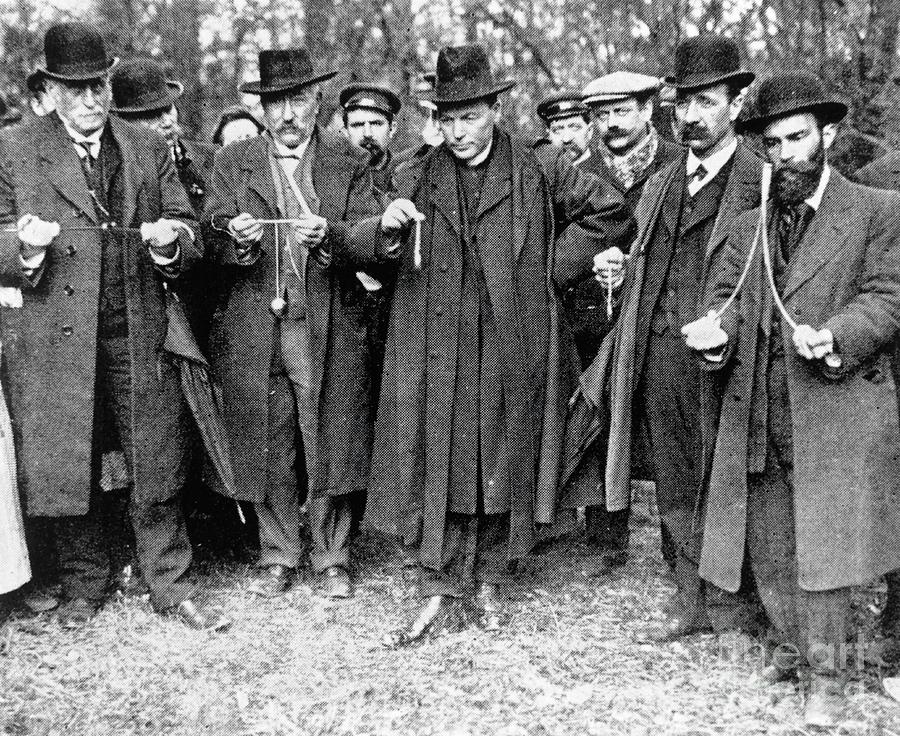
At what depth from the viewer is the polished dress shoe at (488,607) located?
4883 millimetres

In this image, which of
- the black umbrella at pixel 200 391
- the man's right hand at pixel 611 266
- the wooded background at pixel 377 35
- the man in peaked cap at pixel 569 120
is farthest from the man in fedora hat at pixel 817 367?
the wooded background at pixel 377 35

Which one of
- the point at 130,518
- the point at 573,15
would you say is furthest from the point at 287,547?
the point at 573,15

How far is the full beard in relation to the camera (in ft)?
12.7

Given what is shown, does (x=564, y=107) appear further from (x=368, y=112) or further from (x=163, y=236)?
(x=163, y=236)

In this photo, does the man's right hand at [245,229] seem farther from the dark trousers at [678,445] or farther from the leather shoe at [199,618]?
the dark trousers at [678,445]

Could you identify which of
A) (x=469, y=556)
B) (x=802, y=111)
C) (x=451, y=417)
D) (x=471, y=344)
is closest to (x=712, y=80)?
(x=802, y=111)

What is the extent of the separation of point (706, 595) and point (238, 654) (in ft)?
6.87

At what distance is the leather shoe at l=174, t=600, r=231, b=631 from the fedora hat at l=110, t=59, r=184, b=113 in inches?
114

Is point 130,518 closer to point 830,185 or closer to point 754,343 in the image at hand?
point 754,343

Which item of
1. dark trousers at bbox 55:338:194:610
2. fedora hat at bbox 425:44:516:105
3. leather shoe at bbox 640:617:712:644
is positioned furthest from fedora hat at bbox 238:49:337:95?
leather shoe at bbox 640:617:712:644

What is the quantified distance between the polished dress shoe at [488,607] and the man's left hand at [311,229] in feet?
5.98

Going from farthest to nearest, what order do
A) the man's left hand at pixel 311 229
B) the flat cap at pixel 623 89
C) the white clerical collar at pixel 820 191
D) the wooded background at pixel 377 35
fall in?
the wooded background at pixel 377 35, the flat cap at pixel 623 89, the man's left hand at pixel 311 229, the white clerical collar at pixel 820 191

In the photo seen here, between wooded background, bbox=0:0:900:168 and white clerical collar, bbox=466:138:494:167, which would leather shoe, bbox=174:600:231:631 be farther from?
wooded background, bbox=0:0:900:168

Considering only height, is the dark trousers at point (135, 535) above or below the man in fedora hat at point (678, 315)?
below
